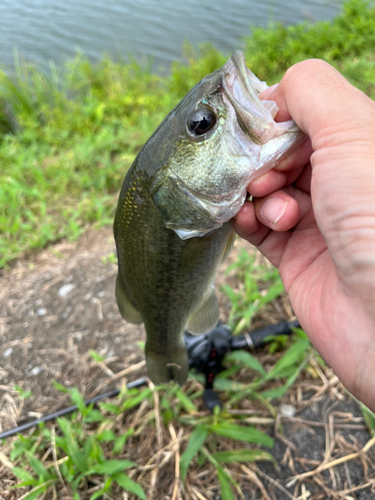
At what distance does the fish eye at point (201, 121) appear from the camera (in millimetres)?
1442

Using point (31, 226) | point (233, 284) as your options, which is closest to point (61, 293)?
point (31, 226)

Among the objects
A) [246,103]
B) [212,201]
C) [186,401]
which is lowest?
[186,401]

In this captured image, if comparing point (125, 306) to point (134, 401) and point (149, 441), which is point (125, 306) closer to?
point (134, 401)

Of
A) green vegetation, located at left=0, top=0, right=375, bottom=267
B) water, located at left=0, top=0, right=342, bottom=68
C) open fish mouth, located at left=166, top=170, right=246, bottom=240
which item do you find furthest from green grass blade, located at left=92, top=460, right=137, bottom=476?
water, located at left=0, top=0, right=342, bottom=68

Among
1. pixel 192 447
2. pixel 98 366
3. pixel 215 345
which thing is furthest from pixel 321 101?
pixel 98 366

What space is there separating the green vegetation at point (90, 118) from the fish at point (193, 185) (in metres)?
2.27

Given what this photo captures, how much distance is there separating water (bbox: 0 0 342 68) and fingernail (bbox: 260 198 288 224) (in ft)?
28.1

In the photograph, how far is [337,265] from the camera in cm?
135

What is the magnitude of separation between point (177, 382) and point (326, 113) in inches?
67.8

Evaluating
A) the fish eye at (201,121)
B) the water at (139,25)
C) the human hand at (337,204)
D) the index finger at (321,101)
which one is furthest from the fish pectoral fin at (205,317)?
the water at (139,25)

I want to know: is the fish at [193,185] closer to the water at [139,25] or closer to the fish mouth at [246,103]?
the fish mouth at [246,103]

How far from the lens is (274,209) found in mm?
1574

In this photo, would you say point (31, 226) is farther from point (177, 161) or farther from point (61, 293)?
point (177, 161)

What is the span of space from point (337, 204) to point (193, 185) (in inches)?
23.7
